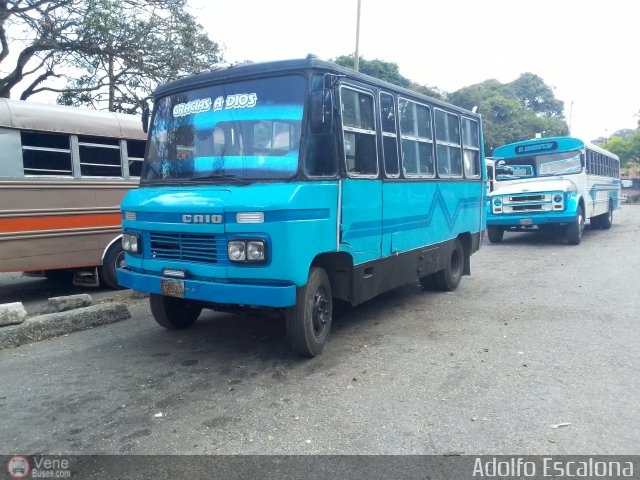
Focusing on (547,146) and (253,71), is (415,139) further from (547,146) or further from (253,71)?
(547,146)

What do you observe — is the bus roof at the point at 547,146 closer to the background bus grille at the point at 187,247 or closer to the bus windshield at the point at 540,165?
the bus windshield at the point at 540,165

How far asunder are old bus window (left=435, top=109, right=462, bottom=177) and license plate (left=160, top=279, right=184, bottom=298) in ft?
14.2

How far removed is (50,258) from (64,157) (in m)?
1.47

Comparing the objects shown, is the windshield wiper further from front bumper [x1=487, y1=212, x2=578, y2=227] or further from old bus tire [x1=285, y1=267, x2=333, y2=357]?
front bumper [x1=487, y1=212, x2=578, y2=227]

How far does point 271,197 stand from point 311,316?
1214mm

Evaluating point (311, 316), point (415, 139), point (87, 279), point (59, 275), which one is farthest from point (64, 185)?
point (415, 139)

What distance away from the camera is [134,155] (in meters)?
8.80

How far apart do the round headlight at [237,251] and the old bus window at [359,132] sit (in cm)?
144

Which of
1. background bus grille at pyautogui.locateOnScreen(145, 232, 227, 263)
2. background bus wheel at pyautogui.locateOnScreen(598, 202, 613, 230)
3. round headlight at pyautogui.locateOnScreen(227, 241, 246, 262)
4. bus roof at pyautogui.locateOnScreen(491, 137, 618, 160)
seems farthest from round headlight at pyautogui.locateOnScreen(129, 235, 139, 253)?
background bus wheel at pyautogui.locateOnScreen(598, 202, 613, 230)

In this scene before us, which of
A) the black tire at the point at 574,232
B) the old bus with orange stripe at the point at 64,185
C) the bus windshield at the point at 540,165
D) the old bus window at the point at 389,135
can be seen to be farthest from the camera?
the bus windshield at the point at 540,165

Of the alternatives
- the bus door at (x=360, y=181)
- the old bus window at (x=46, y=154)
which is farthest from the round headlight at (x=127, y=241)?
the old bus window at (x=46, y=154)

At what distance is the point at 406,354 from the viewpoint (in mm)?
5398

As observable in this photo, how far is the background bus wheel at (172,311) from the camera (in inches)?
236

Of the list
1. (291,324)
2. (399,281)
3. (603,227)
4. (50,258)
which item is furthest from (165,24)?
(603,227)
